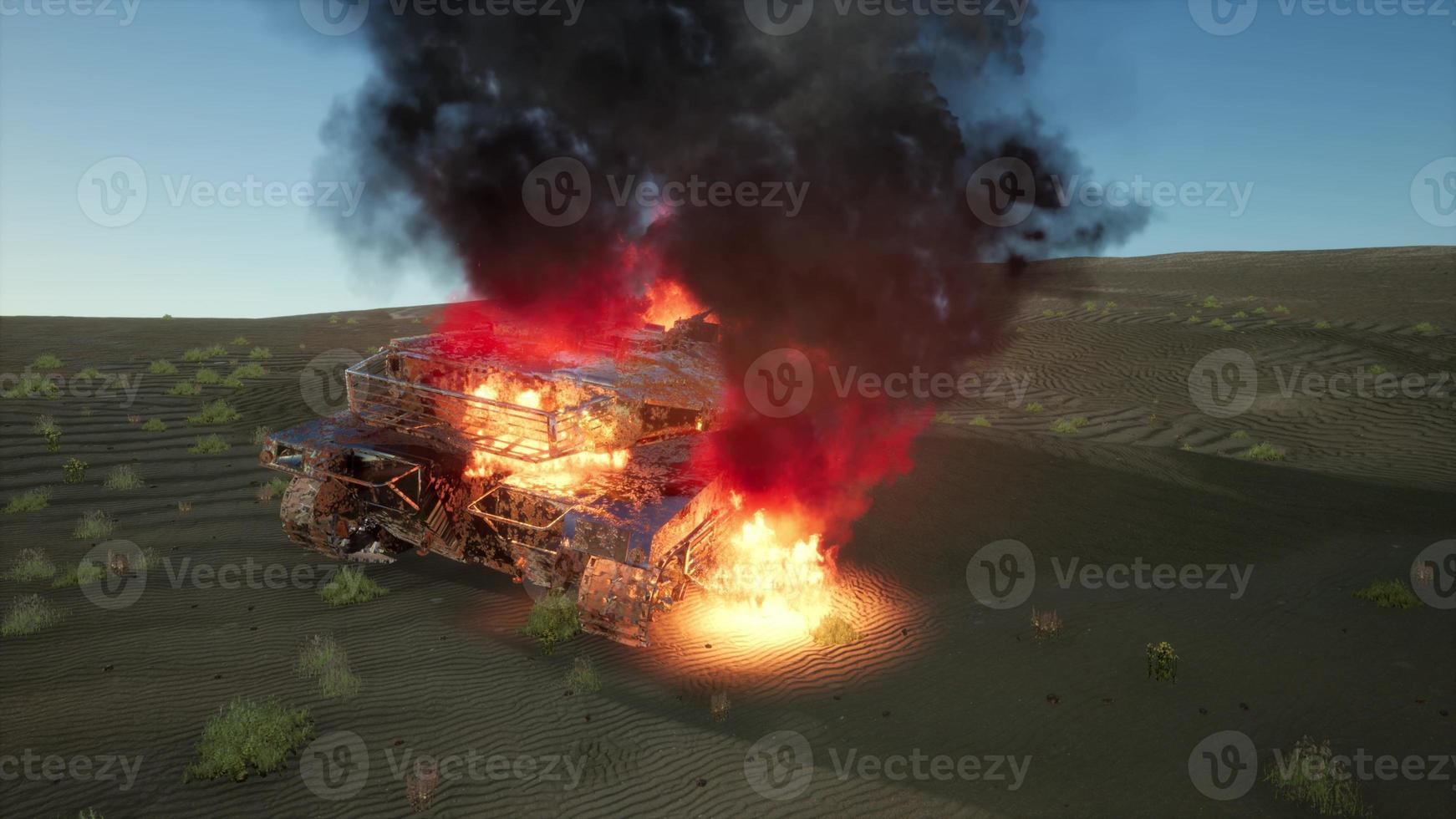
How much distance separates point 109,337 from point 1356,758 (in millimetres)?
31368

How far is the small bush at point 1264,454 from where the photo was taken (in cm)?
1595

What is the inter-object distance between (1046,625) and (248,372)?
17817 mm

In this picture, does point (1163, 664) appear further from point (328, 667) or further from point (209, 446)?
point (209, 446)

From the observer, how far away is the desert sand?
5578 mm

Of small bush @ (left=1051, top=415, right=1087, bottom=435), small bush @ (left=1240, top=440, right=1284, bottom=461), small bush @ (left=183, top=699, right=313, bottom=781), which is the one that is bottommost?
small bush @ (left=183, top=699, right=313, bottom=781)

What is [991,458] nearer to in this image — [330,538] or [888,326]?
[888,326]

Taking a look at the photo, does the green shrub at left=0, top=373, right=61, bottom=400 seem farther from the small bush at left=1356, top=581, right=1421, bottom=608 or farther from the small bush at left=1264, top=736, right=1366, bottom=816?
the small bush at left=1356, top=581, right=1421, bottom=608

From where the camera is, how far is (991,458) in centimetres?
1377

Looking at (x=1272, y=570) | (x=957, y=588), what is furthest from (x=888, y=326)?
(x=1272, y=570)

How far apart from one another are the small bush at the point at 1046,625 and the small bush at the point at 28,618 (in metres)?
9.90

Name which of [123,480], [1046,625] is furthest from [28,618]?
[1046,625]

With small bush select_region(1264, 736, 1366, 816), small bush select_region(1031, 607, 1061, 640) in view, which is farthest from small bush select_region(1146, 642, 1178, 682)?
small bush select_region(1264, 736, 1366, 816)

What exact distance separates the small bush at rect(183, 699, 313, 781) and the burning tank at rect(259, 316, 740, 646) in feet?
7.49

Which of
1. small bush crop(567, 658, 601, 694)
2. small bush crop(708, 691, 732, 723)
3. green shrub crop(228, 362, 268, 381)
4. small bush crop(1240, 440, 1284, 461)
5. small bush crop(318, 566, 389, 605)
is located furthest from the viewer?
green shrub crop(228, 362, 268, 381)
